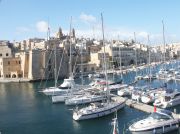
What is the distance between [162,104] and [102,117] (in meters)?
→ 4.87

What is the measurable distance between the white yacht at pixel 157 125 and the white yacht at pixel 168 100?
256 inches

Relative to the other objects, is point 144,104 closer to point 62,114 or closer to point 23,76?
point 62,114

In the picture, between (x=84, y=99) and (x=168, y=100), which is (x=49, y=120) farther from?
(x=168, y=100)

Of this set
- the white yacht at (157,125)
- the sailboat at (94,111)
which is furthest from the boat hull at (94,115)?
the white yacht at (157,125)

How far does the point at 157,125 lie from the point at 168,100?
7944 mm

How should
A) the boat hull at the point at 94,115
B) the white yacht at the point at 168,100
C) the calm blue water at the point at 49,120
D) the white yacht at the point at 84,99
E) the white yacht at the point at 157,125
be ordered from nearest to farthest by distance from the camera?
1. the white yacht at the point at 157,125
2. the calm blue water at the point at 49,120
3. the boat hull at the point at 94,115
4. the white yacht at the point at 168,100
5. the white yacht at the point at 84,99

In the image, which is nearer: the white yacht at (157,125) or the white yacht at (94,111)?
the white yacht at (157,125)

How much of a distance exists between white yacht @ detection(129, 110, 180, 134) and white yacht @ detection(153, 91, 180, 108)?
651 cm

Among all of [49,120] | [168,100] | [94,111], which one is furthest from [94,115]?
[168,100]

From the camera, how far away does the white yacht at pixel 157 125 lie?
1991 centimetres

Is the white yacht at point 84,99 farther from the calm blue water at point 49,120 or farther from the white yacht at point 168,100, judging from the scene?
the white yacht at point 168,100

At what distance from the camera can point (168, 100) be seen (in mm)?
27578

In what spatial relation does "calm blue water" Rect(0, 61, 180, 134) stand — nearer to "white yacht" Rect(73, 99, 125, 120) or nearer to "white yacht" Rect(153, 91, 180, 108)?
"white yacht" Rect(73, 99, 125, 120)

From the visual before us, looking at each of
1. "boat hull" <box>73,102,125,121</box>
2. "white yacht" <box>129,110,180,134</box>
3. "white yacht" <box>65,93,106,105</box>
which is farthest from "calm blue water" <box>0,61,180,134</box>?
"white yacht" <box>129,110,180,134</box>
